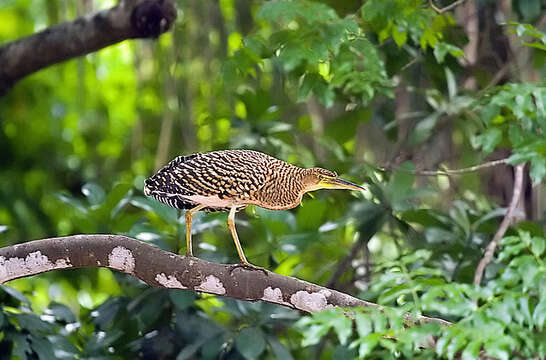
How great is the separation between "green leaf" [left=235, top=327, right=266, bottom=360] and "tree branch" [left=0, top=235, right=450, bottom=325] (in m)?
0.80

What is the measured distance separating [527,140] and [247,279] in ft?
3.74

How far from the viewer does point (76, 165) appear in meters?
4.85

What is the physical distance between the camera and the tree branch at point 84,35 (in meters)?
3.01

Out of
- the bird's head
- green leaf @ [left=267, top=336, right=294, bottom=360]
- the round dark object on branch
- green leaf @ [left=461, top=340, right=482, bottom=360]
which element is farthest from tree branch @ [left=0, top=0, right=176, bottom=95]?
green leaf @ [left=461, top=340, right=482, bottom=360]

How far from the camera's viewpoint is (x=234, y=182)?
6.47ft

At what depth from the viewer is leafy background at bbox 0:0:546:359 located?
2.11 meters

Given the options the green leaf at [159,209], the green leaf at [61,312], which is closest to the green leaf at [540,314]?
the green leaf at [159,209]

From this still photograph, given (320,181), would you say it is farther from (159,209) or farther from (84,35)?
(84,35)

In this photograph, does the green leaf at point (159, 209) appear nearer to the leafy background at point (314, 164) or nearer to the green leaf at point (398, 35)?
the leafy background at point (314, 164)

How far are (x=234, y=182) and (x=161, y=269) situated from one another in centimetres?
26

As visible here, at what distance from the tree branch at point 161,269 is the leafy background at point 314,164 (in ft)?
0.38

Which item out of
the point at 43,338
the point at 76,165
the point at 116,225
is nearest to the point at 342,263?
the point at 116,225

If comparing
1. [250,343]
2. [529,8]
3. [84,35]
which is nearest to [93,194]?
[84,35]

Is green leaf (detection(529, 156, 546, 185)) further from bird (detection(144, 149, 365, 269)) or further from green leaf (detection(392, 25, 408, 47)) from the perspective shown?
bird (detection(144, 149, 365, 269))
